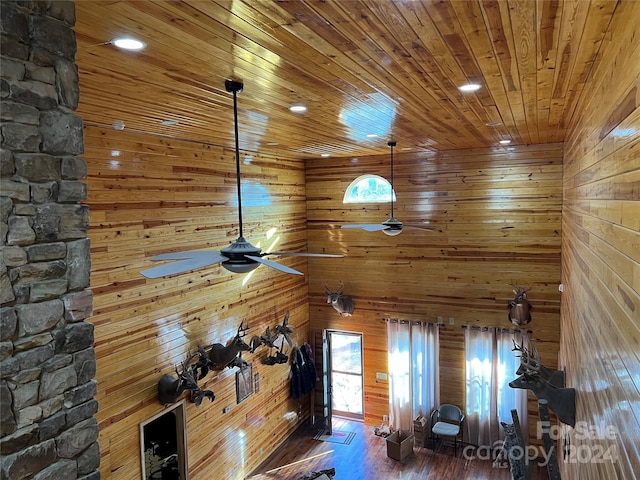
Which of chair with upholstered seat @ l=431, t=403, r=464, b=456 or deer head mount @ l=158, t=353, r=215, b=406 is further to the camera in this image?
chair with upholstered seat @ l=431, t=403, r=464, b=456

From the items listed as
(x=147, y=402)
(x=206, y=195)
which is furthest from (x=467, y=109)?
(x=147, y=402)

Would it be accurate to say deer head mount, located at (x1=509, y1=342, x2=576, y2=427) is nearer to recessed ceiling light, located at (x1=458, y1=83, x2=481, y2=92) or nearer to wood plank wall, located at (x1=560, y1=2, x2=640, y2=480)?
wood plank wall, located at (x1=560, y1=2, x2=640, y2=480)

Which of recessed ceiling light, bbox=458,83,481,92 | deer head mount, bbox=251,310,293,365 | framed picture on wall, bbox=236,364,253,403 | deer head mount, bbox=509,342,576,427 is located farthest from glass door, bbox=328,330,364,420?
recessed ceiling light, bbox=458,83,481,92

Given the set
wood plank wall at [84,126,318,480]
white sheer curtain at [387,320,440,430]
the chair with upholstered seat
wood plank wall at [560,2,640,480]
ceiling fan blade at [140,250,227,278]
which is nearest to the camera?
wood plank wall at [560,2,640,480]

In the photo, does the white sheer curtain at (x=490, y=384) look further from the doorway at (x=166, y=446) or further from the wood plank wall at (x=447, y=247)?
the doorway at (x=166, y=446)

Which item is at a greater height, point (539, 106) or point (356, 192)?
point (539, 106)

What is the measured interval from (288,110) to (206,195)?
2.70 meters

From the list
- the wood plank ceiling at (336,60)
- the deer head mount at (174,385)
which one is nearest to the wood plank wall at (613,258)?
the wood plank ceiling at (336,60)

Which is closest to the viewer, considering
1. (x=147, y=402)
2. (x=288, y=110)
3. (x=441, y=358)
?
(x=288, y=110)

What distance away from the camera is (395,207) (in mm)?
8922

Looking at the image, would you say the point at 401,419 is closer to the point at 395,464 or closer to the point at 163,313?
the point at 395,464

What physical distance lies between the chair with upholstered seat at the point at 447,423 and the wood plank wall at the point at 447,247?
0.70 feet

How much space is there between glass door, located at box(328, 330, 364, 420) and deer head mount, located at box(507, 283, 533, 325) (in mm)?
3037

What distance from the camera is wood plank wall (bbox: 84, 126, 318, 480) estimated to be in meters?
5.22
